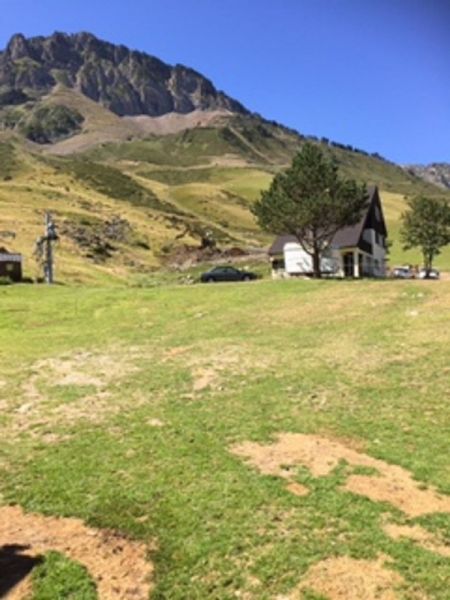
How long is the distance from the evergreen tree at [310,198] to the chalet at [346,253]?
511 inches

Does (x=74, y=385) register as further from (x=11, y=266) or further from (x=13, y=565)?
(x=11, y=266)

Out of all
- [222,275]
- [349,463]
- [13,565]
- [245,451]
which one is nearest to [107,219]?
[222,275]

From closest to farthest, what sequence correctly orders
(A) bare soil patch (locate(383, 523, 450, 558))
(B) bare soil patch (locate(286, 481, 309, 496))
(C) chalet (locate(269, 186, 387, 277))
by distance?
1. (A) bare soil patch (locate(383, 523, 450, 558))
2. (B) bare soil patch (locate(286, 481, 309, 496))
3. (C) chalet (locate(269, 186, 387, 277))

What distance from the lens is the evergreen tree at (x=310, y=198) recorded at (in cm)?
4678

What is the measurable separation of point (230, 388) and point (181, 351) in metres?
5.76

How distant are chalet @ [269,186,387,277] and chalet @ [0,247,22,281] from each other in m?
25.2

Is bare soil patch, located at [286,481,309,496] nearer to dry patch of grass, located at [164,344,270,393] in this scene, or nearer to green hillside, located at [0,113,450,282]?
dry patch of grass, located at [164,344,270,393]

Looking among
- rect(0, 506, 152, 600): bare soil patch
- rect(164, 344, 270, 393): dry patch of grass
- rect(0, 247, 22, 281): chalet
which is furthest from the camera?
rect(0, 247, 22, 281): chalet

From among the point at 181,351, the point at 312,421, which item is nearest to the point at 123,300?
the point at 181,351

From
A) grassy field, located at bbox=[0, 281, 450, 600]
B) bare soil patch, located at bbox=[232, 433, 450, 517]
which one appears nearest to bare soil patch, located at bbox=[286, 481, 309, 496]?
grassy field, located at bbox=[0, 281, 450, 600]

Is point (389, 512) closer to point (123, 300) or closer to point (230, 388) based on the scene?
point (230, 388)

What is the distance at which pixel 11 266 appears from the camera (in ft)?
171

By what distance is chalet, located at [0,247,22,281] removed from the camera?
51625 mm

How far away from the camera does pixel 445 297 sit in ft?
103
